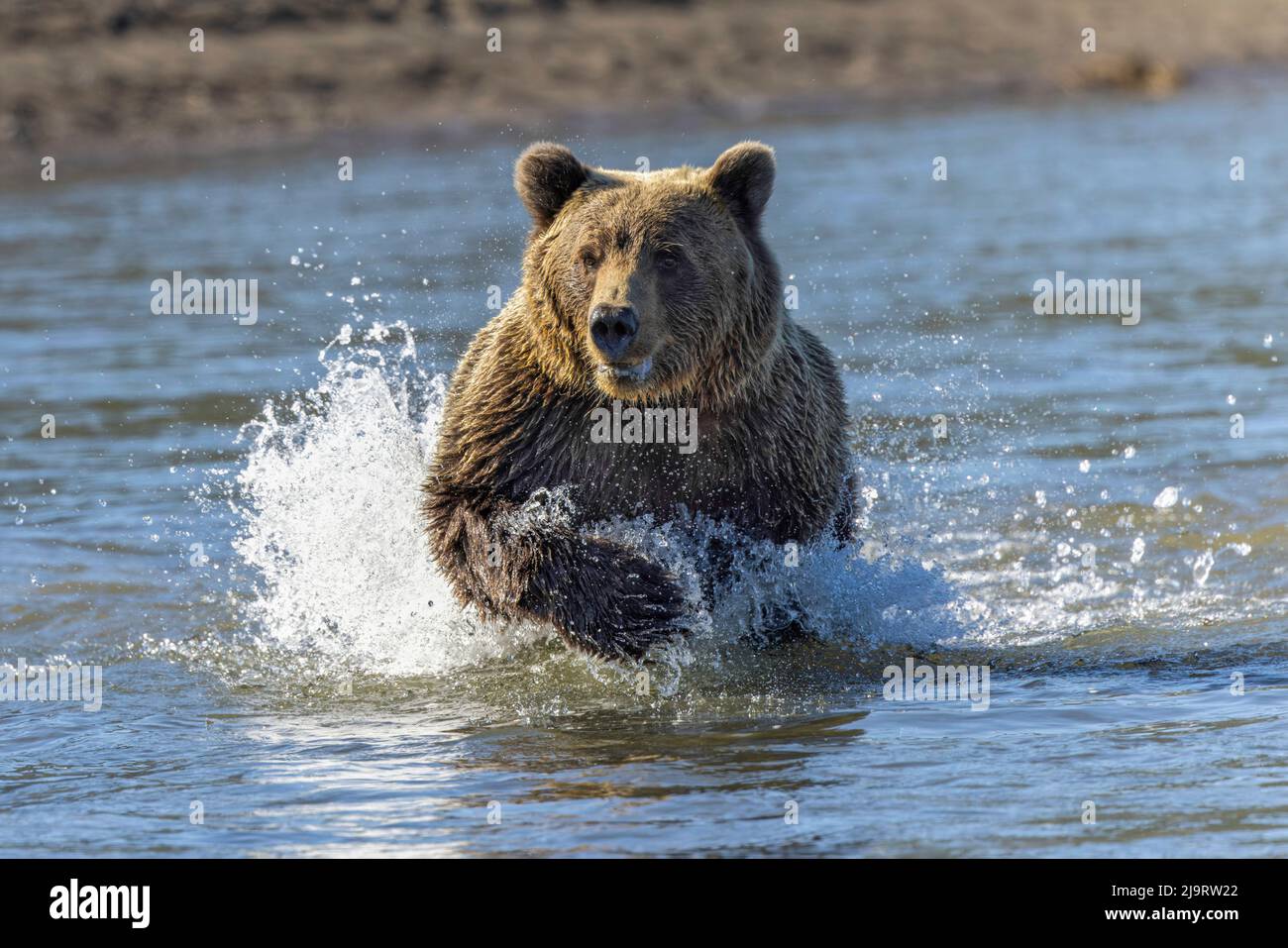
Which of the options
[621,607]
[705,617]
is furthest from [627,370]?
[705,617]

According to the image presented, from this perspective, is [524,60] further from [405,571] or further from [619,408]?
[619,408]

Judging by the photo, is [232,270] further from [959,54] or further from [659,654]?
[959,54]

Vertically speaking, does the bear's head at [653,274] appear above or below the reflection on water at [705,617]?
above

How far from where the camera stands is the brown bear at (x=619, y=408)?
21.2 feet

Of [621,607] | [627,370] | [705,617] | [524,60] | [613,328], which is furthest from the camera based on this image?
[524,60]

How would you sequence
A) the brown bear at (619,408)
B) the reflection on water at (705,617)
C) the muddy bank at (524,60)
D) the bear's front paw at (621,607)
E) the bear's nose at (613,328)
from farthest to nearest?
the muddy bank at (524,60) → the bear's front paw at (621,607) → the brown bear at (619,408) → the bear's nose at (613,328) → the reflection on water at (705,617)

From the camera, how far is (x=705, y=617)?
6.98 metres

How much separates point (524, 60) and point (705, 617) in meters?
22.3

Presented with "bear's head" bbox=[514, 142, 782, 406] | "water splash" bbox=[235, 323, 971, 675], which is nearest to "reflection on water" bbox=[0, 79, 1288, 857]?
"water splash" bbox=[235, 323, 971, 675]

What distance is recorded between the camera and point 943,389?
12.2 m

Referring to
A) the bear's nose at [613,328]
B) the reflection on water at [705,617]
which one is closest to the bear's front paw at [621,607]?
the reflection on water at [705,617]

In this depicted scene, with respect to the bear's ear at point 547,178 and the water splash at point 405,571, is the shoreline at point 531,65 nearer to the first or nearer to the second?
the water splash at point 405,571

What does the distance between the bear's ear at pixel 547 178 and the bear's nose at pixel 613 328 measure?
846 mm

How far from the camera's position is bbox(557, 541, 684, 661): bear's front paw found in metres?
6.61
